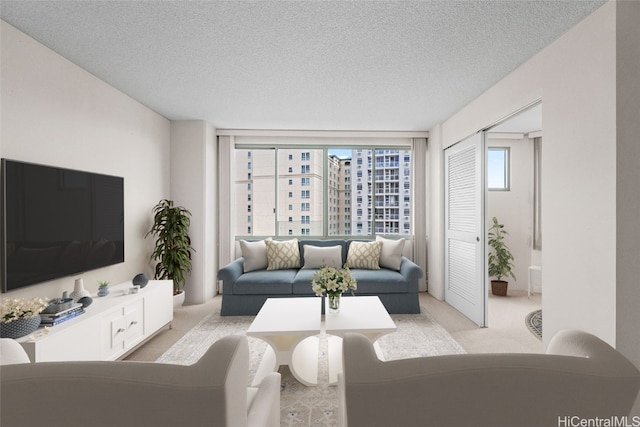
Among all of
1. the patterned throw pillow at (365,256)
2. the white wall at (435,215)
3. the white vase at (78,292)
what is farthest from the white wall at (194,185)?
the white wall at (435,215)

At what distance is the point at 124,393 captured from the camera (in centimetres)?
76

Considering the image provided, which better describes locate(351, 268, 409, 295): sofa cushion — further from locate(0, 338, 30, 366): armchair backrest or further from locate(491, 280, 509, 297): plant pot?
locate(0, 338, 30, 366): armchair backrest

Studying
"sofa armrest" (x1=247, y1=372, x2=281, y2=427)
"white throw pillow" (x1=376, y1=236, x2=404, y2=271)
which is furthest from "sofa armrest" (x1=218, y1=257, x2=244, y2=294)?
"sofa armrest" (x1=247, y1=372, x2=281, y2=427)

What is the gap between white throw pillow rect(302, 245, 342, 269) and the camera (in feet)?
14.6

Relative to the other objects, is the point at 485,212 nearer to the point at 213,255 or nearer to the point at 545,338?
the point at 545,338

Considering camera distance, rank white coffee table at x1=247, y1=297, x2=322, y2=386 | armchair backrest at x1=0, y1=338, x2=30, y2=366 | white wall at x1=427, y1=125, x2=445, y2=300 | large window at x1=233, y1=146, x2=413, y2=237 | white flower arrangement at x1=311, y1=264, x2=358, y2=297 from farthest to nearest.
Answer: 1. large window at x1=233, y1=146, x2=413, y2=237
2. white wall at x1=427, y1=125, x2=445, y2=300
3. white flower arrangement at x1=311, y1=264, x2=358, y2=297
4. white coffee table at x1=247, y1=297, x2=322, y2=386
5. armchair backrest at x1=0, y1=338, x2=30, y2=366

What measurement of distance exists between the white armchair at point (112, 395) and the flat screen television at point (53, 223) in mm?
1861

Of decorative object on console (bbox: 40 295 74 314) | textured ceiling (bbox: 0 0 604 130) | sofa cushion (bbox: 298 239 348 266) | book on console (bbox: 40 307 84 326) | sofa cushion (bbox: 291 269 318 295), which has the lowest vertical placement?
sofa cushion (bbox: 291 269 318 295)

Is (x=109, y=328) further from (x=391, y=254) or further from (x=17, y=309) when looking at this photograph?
(x=391, y=254)

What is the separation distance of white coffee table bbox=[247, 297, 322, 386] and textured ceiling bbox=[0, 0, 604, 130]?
2.12 metres

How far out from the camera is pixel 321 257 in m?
4.45

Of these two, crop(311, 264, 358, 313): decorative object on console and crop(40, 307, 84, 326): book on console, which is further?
crop(311, 264, 358, 313): decorative object on console

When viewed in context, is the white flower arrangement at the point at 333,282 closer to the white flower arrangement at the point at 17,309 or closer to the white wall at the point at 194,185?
the white flower arrangement at the point at 17,309

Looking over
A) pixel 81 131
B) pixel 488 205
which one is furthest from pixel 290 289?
pixel 488 205
